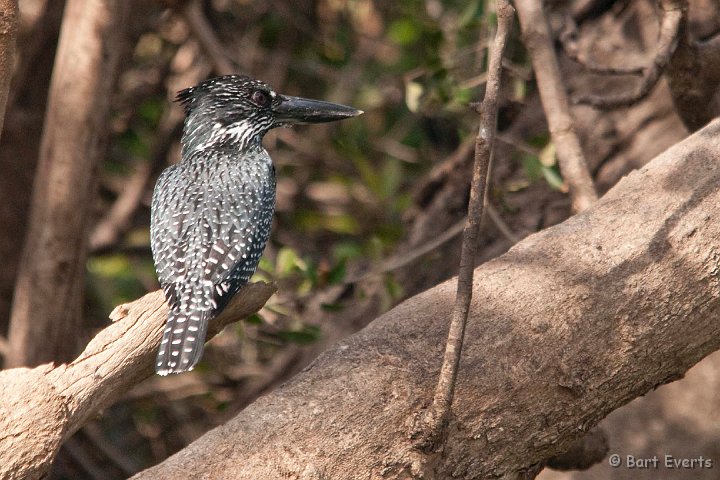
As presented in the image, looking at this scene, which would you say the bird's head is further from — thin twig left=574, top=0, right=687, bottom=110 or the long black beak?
thin twig left=574, top=0, right=687, bottom=110

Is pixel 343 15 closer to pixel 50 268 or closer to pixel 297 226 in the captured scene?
pixel 297 226

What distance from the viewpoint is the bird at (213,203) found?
123 inches

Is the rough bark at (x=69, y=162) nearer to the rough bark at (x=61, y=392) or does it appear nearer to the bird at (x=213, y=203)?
the bird at (x=213, y=203)

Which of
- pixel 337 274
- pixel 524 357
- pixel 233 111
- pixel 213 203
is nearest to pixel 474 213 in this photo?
pixel 524 357

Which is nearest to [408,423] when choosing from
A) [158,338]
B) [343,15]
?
[158,338]

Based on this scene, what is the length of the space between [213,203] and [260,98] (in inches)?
31.4

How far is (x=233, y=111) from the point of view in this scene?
4.29 metres

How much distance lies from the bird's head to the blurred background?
1.26 ft

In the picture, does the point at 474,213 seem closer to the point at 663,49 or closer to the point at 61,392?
the point at 61,392

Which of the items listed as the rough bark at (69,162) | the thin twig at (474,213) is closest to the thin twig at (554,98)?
the thin twig at (474,213)

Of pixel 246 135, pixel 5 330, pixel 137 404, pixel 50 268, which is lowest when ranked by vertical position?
pixel 137 404

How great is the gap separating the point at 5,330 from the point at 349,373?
3107mm

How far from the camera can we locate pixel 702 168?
10.1 ft

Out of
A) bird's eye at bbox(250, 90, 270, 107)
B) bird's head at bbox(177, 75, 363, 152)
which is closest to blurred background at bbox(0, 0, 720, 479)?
bird's head at bbox(177, 75, 363, 152)
